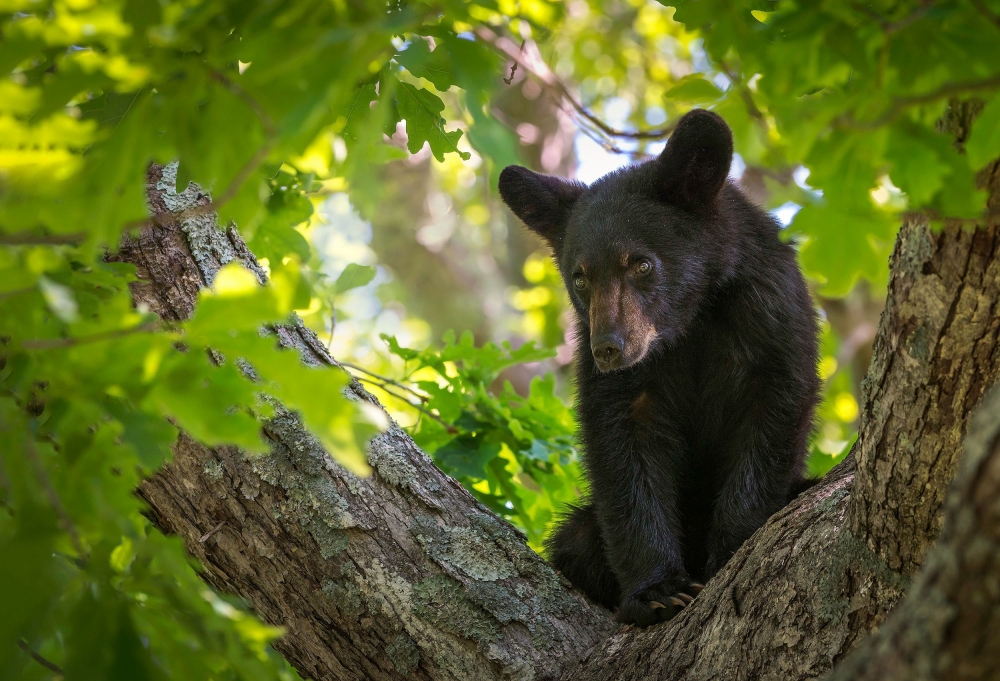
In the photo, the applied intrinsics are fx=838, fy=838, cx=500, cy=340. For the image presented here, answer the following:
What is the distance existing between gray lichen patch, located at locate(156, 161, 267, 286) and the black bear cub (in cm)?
184

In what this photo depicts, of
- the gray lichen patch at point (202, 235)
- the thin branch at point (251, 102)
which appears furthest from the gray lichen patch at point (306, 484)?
the thin branch at point (251, 102)

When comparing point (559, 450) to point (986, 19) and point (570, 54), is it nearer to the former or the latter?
point (986, 19)

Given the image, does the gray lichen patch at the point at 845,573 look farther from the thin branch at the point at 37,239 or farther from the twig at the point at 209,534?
the thin branch at the point at 37,239

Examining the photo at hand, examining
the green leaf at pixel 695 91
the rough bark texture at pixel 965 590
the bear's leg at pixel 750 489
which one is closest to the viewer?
the rough bark texture at pixel 965 590

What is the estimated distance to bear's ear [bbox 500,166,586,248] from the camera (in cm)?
525

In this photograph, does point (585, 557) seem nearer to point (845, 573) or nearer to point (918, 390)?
point (845, 573)

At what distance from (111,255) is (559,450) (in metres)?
2.72

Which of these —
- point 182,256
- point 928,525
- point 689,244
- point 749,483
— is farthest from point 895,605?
point 182,256

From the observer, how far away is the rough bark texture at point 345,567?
336 cm

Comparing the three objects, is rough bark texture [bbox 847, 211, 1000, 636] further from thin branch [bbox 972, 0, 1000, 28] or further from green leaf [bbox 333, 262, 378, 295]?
green leaf [bbox 333, 262, 378, 295]

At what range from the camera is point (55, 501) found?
190cm

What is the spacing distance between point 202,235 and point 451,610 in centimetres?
200

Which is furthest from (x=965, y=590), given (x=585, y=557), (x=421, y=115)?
(x=585, y=557)

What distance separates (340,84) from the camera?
154cm
